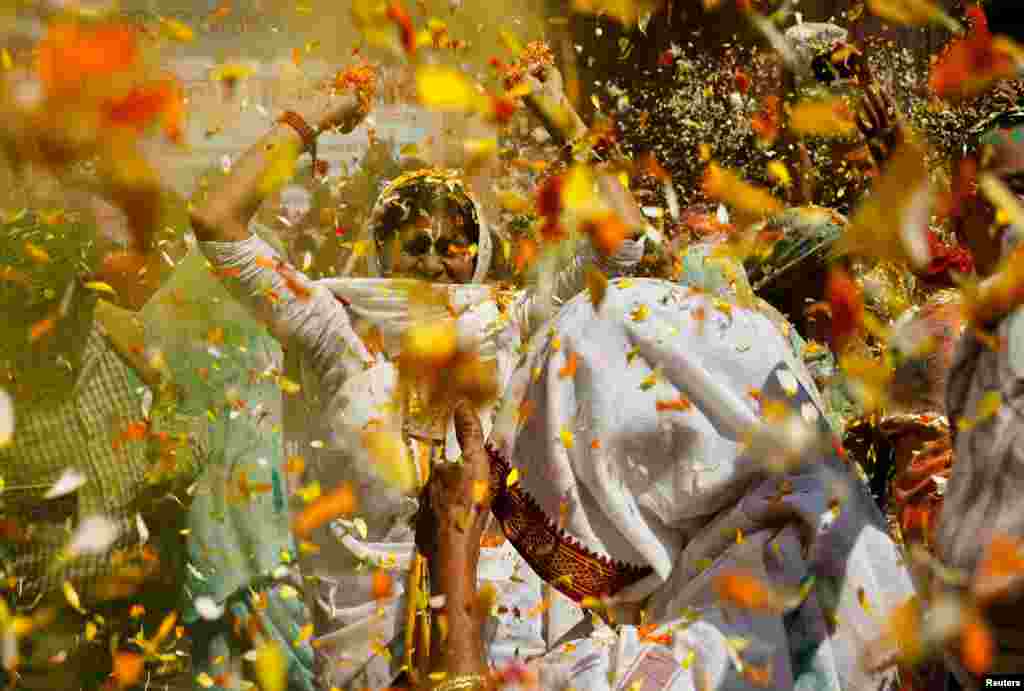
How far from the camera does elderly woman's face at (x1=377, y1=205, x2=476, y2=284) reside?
4.19 metres

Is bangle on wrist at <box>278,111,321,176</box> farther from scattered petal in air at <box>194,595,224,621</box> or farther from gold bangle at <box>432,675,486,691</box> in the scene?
gold bangle at <box>432,675,486,691</box>

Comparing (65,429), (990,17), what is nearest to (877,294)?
(990,17)

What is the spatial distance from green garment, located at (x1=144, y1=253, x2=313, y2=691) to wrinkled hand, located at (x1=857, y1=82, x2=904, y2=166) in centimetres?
277

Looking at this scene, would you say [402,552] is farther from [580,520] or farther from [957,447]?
[957,447]

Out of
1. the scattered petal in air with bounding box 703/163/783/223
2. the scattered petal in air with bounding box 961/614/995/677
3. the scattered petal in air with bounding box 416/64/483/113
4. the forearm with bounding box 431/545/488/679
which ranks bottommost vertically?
the scattered petal in air with bounding box 703/163/783/223

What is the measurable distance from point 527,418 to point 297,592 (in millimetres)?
2603

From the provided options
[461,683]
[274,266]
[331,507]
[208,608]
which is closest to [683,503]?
[461,683]

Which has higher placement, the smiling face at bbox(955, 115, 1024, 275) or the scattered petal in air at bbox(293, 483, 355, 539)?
the smiling face at bbox(955, 115, 1024, 275)

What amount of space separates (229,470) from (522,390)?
8.90 feet

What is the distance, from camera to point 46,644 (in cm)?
443

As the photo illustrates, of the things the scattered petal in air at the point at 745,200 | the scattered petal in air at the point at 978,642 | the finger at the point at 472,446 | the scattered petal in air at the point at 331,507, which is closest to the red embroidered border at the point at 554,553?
the finger at the point at 472,446

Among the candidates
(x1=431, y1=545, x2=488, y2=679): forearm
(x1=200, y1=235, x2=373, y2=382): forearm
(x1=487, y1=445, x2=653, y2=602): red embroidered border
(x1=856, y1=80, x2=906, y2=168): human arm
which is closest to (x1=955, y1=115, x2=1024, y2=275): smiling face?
(x1=856, y1=80, x2=906, y2=168): human arm

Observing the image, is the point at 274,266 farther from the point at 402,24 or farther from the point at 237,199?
the point at 402,24

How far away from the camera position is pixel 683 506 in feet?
6.25
